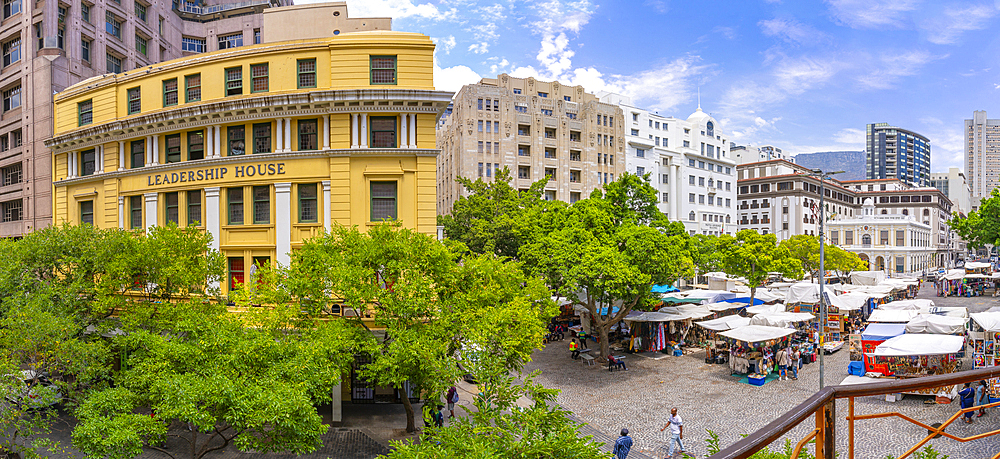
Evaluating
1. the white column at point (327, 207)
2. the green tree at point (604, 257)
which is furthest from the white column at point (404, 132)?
the green tree at point (604, 257)

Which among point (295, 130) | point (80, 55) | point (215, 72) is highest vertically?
point (80, 55)

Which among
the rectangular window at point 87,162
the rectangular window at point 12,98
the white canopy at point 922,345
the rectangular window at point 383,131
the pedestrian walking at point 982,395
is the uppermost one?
the rectangular window at point 12,98

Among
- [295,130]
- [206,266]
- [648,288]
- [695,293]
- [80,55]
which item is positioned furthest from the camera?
[695,293]

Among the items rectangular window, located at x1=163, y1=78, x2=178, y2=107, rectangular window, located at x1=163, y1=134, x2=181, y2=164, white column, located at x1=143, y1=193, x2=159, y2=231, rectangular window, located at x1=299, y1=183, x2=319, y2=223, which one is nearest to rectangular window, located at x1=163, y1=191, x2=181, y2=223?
white column, located at x1=143, y1=193, x2=159, y2=231

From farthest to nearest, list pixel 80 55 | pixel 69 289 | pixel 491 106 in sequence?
1. pixel 491 106
2. pixel 80 55
3. pixel 69 289

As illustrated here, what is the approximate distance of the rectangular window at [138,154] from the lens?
25.9 metres

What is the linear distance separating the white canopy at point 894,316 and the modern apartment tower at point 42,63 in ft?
141

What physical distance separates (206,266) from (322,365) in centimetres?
685

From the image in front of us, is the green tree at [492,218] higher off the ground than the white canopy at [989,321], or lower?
higher

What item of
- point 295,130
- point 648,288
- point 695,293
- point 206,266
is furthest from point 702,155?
point 206,266

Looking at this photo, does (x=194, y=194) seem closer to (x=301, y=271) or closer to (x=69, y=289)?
(x=69, y=289)

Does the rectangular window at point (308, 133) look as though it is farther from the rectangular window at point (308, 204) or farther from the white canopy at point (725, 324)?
the white canopy at point (725, 324)

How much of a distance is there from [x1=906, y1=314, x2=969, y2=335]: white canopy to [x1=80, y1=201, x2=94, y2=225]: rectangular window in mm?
39488

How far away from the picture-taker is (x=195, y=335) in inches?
640
